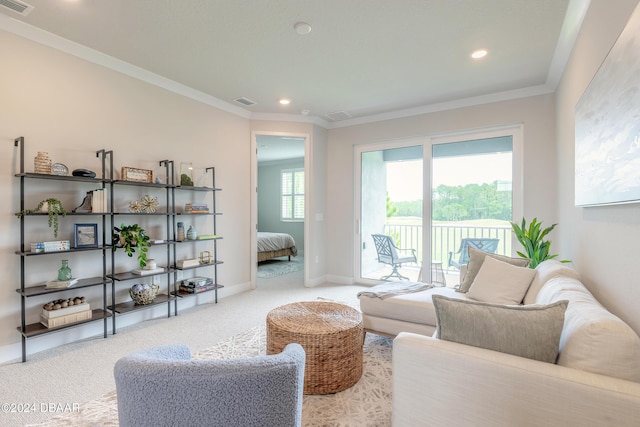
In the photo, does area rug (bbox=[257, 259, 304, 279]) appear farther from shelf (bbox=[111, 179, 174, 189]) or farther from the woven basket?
shelf (bbox=[111, 179, 174, 189])

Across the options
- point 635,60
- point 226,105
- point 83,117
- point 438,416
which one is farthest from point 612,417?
point 226,105

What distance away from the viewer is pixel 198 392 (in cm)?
82

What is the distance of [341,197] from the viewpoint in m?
Answer: 5.27

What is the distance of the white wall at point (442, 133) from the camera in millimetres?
3736

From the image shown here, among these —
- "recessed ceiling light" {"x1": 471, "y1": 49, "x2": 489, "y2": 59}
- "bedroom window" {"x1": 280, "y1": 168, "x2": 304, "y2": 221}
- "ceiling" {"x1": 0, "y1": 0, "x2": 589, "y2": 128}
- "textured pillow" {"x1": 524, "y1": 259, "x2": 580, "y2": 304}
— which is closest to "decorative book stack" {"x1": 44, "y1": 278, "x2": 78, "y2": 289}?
"ceiling" {"x1": 0, "y1": 0, "x2": 589, "y2": 128}

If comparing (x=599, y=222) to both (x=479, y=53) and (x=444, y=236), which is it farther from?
(x=444, y=236)

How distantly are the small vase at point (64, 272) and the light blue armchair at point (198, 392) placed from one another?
2.47m

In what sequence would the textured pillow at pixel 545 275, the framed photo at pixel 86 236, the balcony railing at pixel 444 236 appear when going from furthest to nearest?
the balcony railing at pixel 444 236 → the framed photo at pixel 86 236 → the textured pillow at pixel 545 275

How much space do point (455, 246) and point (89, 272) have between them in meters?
4.44

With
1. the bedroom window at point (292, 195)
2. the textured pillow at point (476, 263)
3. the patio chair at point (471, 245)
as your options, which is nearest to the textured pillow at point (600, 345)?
the textured pillow at point (476, 263)

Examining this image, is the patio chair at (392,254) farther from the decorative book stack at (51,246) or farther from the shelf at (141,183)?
the decorative book stack at (51,246)

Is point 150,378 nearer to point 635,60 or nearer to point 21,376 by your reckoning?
point 635,60

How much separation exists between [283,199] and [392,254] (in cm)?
497

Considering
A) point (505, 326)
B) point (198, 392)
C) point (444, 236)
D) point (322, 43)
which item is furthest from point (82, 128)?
point (444, 236)
